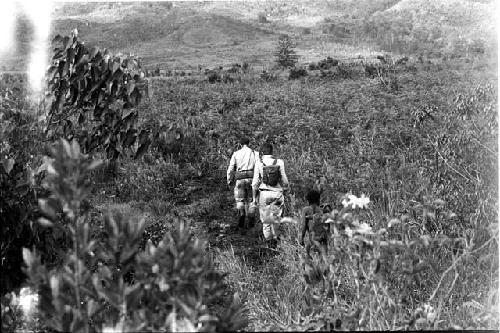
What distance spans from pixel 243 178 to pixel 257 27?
6.60 metres

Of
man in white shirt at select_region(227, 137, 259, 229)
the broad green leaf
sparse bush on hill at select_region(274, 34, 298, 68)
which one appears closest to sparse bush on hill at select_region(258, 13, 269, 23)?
sparse bush on hill at select_region(274, 34, 298, 68)

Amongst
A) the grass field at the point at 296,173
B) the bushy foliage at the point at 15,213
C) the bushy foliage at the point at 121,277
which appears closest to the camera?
the bushy foliage at the point at 121,277

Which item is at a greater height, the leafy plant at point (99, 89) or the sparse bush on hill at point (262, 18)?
the sparse bush on hill at point (262, 18)

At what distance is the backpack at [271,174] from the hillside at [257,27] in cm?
475

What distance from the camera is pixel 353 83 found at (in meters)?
16.5

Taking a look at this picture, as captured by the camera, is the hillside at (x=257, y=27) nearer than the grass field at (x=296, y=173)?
No

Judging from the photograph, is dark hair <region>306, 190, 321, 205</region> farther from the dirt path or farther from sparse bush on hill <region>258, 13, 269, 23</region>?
sparse bush on hill <region>258, 13, 269, 23</region>

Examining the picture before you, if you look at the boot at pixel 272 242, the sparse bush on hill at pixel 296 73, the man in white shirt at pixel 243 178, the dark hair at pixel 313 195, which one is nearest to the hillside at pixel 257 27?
the sparse bush on hill at pixel 296 73

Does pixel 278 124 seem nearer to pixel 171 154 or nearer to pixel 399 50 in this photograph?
pixel 171 154

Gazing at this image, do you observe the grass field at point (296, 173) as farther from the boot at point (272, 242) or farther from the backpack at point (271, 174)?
the backpack at point (271, 174)

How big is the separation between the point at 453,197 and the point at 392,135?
4523 mm

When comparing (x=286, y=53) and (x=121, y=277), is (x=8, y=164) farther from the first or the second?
(x=286, y=53)

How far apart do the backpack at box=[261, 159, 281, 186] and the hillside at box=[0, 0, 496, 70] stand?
475cm

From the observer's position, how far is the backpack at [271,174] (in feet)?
18.4
